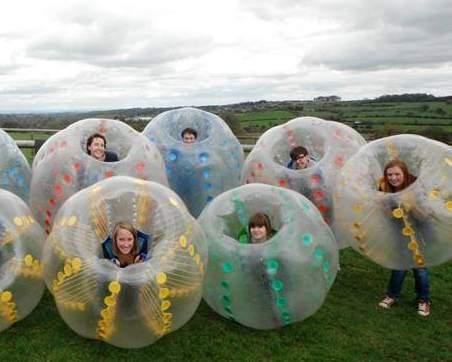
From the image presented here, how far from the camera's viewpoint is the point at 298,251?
186 inches

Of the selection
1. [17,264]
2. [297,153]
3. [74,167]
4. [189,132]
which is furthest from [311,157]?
[17,264]

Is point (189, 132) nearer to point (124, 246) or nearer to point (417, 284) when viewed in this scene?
point (124, 246)

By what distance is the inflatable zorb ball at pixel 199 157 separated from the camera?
23.2ft

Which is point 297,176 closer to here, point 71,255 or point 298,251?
point 298,251

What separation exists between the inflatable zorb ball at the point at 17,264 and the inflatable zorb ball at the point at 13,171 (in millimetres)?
1631

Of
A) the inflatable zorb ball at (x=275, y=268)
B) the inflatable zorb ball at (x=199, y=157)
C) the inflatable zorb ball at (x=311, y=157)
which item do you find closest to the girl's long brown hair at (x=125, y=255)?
the inflatable zorb ball at (x=275, y=268)

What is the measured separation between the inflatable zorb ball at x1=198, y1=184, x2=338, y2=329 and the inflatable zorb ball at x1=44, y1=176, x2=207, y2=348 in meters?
0.32

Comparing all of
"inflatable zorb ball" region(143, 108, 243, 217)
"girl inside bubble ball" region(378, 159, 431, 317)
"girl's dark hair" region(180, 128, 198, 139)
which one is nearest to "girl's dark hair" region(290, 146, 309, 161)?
"inflatable zorb ball" region(143, 108, 243, 217)

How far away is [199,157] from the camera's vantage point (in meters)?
7.10

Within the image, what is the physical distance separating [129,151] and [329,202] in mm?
2488

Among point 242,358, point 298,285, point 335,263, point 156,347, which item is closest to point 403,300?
point 335,263

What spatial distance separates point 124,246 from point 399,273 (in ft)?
9.85

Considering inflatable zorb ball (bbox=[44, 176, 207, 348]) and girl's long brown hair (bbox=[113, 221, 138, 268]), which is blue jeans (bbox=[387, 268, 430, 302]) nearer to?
inflatable zorb ball (bbox=[44, 176, 207, 348])

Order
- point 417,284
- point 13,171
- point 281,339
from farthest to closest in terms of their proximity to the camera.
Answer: point 13,171, point 417,284, point 281,339
